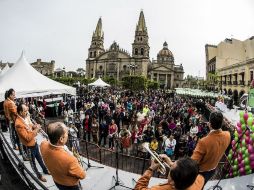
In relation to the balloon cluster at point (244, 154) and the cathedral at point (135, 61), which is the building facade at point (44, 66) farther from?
the balloon cluster at point (244, 154)

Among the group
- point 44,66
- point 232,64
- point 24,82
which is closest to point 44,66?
point 44,66

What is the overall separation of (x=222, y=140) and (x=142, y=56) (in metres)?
84.9

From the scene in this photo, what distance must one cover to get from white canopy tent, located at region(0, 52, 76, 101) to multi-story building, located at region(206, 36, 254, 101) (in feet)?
93.2

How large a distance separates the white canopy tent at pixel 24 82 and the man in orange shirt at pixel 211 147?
994 cm

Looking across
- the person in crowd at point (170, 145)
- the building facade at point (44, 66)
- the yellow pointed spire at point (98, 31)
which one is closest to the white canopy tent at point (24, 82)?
the person in crowd at point (170, 145)

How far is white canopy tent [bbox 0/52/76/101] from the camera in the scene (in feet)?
39.1

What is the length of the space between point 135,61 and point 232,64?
1738 inches

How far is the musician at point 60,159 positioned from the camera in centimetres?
298

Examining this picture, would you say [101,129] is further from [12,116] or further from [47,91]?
[12,116]

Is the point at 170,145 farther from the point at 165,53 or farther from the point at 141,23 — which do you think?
the point at 165,53

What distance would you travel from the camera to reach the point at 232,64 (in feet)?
159

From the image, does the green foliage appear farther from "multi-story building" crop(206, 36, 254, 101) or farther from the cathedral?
the cathedral

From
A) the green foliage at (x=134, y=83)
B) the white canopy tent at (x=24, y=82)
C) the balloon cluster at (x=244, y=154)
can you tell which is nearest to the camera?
the balloon cluster at (x=244, y=154)

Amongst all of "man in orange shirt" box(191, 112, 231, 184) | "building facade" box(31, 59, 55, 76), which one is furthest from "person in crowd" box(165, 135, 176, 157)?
"building facade" box(31, 59, 55, 76)
